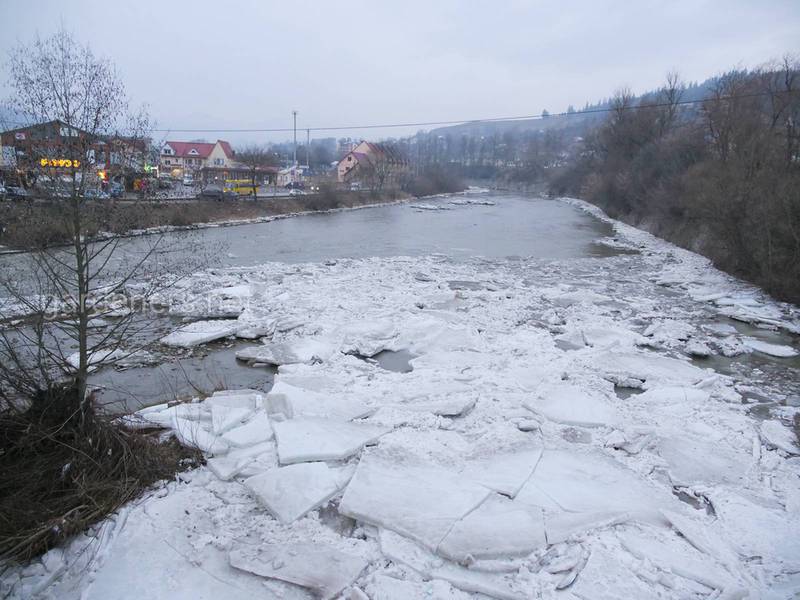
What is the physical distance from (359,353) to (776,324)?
31.9ft

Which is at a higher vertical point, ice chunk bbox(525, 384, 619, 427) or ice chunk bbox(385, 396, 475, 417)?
ice chunk bbox(385, 396, 475, 417)

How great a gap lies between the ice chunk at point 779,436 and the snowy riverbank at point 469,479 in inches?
1.2

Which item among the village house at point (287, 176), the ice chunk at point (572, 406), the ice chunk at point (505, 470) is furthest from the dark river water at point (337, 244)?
the village house at point (287, 176)

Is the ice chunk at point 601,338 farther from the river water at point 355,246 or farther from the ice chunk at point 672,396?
the ice chunk at point 672,396

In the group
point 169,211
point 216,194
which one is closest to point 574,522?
point 169,211

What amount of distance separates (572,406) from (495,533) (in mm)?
3085

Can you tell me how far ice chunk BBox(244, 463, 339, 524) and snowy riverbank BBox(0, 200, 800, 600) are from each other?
2 centimetres

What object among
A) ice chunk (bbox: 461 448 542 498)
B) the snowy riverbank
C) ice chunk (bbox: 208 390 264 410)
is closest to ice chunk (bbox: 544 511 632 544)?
the snowy riverbank

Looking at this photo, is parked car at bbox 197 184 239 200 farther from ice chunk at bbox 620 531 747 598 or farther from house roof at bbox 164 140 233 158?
ice chunk at bbox 620 531 747 598

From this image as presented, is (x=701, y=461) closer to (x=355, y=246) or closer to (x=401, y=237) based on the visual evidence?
(x=355, y=246)

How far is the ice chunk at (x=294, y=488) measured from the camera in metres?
4.22

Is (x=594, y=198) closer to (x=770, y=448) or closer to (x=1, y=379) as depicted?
(x=770, y=448)

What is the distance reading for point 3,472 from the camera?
3.93 metres

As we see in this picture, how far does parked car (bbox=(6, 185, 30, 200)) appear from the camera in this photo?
4.66 meters
